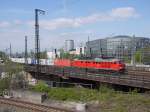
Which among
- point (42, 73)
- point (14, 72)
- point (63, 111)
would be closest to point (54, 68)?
point (42, 73)

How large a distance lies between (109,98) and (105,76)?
31.9 ft

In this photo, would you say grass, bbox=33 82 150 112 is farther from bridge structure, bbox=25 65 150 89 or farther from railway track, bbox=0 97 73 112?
bridge structure, bbox=25 65 150 89

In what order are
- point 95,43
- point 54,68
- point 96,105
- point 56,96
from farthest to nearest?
point 95,43 < point 54,68 < point 56,96 < point 96,105

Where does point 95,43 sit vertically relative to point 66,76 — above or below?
above

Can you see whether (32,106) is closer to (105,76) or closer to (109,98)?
(109,98)

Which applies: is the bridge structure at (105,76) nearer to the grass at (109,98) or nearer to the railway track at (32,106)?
the grass at (109,98)

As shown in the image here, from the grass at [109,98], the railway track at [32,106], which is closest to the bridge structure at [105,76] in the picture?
the grass at [109,98]

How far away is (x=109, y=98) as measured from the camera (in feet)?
83.4

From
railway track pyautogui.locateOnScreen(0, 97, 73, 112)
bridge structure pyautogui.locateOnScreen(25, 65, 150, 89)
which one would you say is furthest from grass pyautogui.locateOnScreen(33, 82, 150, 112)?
bridge structure pyautogui.locateOnScreen(25, 65, 150, 89)

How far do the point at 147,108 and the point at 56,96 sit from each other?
9330mm

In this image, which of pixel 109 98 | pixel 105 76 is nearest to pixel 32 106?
pixel 109 98

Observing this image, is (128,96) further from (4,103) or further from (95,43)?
(95,43)

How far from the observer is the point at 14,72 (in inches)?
1610

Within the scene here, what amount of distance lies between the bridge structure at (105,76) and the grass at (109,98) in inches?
144
